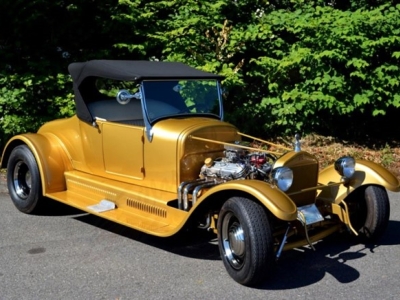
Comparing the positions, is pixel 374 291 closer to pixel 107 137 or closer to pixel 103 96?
pixel 107 137

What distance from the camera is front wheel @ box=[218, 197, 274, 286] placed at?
168 inches

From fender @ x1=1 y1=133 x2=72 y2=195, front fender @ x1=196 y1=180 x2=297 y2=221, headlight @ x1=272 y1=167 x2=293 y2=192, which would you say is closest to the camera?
front fender @ x1=196 y1=180 x2=297 y2=221

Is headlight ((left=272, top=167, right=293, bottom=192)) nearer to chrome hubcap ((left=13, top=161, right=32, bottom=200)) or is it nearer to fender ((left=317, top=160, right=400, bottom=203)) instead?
fender ((left=317, top=160, right=400, bottom=203))

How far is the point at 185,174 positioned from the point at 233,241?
1.00 meters

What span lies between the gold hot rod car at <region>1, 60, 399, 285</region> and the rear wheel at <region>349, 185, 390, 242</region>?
10mm

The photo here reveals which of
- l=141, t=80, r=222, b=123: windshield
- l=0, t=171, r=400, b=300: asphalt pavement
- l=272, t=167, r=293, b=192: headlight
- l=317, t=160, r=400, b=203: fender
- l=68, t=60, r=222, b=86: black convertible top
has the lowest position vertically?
l=0, t=171, r=400, b=300: asphalt pavement

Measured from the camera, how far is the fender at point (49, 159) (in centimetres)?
616

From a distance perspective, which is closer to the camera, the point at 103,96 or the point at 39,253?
the point at 39,253

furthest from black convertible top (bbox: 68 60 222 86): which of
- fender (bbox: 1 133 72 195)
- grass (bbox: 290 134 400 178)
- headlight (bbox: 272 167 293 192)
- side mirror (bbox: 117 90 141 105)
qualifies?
grass (bbox: 290 134 400 178)

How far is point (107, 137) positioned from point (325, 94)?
4371 millimetres

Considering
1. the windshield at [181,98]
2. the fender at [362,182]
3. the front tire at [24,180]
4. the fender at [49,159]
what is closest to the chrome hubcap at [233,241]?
the fender at [362,182]

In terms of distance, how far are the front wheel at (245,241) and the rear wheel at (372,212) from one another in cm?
140

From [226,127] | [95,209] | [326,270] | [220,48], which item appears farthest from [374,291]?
[220,48]

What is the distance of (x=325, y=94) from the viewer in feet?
29.8
